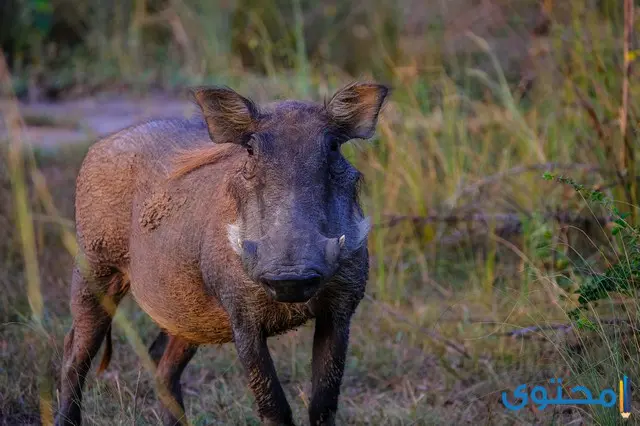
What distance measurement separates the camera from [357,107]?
3.61 m

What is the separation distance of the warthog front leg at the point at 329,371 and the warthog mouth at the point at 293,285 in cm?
47

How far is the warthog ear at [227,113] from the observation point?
352cm

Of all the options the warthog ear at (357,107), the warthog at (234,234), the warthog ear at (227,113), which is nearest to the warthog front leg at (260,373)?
the warthog at (234,234)

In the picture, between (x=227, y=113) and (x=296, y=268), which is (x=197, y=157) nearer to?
(x=227, y=113)

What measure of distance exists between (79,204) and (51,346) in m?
0.74

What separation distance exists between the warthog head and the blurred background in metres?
0.54

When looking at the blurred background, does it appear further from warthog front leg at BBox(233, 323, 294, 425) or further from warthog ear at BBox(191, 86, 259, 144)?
warthog ear at BBox(191, 86, 259, 144)

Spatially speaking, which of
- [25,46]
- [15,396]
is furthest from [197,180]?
[25,46]

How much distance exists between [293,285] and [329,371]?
578 mm

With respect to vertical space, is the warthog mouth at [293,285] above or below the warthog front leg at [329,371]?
above

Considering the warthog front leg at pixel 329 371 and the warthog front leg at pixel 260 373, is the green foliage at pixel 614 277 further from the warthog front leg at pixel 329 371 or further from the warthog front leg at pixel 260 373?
the warthog front leg at pixel 260 373

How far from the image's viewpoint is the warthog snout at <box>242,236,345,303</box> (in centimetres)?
301

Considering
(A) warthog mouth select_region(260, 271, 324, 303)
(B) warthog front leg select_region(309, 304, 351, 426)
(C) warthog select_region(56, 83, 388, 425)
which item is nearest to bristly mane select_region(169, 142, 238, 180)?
(C) warthog select_region(56, 83, 388, 425)

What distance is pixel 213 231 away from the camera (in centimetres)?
362
